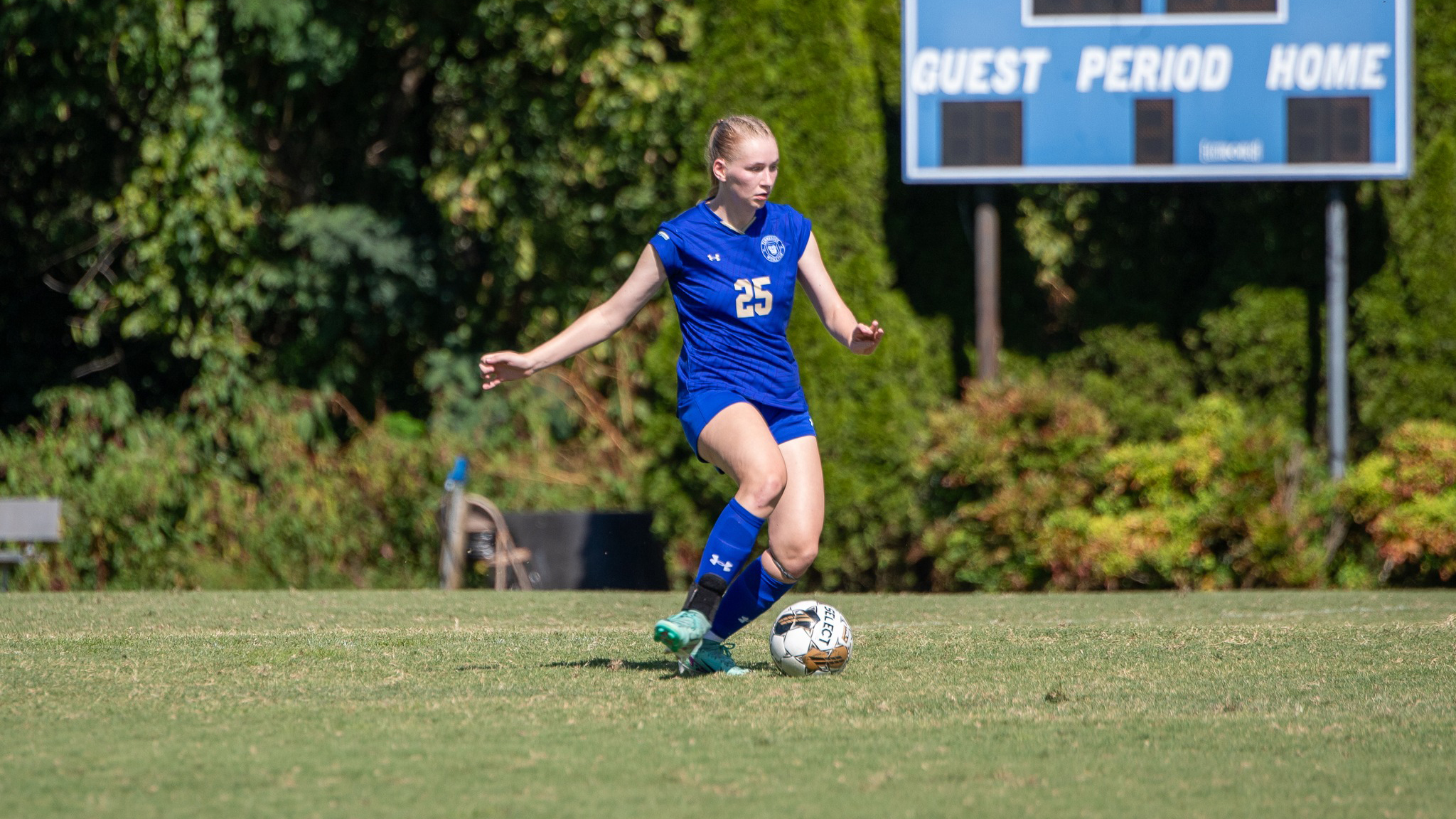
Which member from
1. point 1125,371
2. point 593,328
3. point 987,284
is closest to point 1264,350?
point 1125,371

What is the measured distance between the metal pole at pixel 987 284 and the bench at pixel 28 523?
24.0ft

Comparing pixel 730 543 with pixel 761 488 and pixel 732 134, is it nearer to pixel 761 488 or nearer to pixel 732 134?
pixel 761 488

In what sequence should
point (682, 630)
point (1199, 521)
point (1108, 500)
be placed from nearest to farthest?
point (682, 630), point (1199, 521), point (1108, 500)

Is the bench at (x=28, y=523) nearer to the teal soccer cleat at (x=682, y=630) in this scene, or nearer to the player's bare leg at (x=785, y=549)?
the player's bare leg at (x=785, y=549)

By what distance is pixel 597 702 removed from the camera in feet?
14.4

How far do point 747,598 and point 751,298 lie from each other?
0.96 m

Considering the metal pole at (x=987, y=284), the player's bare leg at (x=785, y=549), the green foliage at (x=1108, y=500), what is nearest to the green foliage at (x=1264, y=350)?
the green foliage at (x=1108, y=500)

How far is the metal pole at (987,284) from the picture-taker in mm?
11820

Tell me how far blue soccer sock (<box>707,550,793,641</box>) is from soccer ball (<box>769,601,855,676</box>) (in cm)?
10

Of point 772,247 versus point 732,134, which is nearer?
point 732,134

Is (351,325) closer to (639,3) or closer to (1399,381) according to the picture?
(639,3)

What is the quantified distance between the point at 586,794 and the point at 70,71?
14083 millimetres

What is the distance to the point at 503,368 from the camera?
4891 mm

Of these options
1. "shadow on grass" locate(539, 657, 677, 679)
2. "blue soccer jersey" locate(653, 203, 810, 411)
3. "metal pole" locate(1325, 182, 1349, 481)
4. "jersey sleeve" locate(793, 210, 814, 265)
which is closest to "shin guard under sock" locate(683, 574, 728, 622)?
→ "shadow on grass" locate(539, 657, 677, 679)
